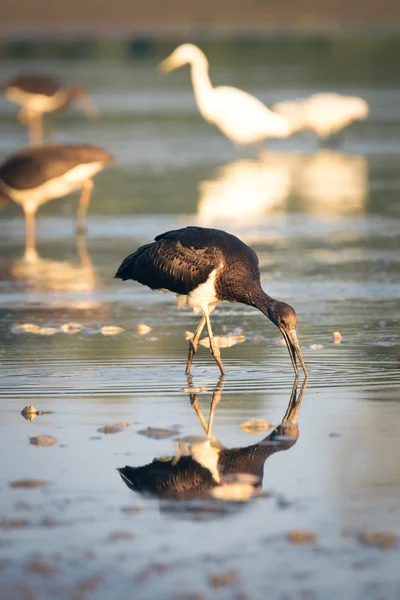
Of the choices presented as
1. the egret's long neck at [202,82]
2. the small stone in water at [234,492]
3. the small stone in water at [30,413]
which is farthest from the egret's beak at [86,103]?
the small stone in water at [234,492]

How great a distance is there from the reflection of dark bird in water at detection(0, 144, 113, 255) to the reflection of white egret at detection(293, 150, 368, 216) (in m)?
3.19

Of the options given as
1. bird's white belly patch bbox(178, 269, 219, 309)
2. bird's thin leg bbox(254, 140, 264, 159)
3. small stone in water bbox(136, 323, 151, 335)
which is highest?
bird's thin leg bbox(254, 140, 264, 159)

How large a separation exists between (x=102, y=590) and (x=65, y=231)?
1176 centimetres

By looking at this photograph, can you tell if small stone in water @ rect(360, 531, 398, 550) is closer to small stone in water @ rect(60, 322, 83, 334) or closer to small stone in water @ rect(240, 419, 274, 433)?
small stone in water @ rect(240, 419, 274, 433)

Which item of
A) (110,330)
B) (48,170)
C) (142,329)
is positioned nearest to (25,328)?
(110,330)

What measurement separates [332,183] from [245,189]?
1.54 meters

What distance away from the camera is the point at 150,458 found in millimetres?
6918

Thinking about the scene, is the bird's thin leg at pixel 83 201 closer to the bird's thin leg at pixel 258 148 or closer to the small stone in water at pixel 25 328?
the small stone in water at pixel 25 328

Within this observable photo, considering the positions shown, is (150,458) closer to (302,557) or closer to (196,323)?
(302,557)

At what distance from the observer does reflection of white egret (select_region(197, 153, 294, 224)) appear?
17.5m

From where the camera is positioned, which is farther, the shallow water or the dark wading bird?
the dark wading bird

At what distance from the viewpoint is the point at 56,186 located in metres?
16.1

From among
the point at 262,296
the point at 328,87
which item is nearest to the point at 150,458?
the point at 262,296

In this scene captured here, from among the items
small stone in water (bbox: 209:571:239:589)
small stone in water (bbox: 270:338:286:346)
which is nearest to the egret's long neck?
small stone in water (bbox: 270:338:286:346)
